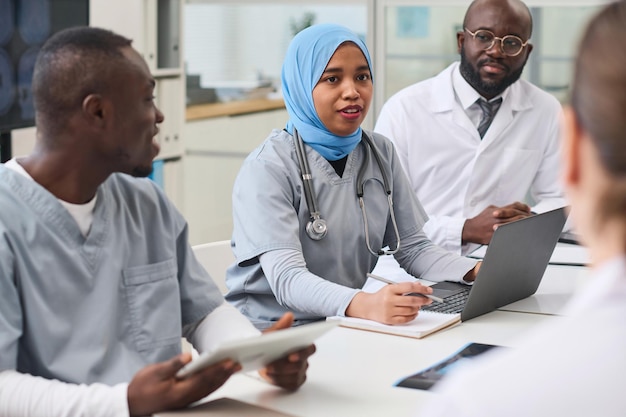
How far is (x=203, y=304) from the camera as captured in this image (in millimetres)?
1585

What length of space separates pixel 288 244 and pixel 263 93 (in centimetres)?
270

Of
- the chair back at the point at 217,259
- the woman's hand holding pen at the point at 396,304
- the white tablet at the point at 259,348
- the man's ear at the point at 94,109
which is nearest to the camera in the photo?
the white tablet at the point at 259,348

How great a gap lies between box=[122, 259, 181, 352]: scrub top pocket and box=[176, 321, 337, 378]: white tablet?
0.24 metres

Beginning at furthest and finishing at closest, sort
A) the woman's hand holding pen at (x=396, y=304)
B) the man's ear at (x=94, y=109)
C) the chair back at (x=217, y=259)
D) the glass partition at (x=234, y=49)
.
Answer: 1. the glass partition at (x=234, y=49)
2. the chair back at (x=217, y=259)
3. the woman's hand holding pen at (x=396, y=304)
4. the man's ear at (x=94, y=109)

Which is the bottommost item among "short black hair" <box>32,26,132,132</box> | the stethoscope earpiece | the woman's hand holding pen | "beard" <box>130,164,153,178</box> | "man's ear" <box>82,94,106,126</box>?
the woman's hand holding pen

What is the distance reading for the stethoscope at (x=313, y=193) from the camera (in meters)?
1.94

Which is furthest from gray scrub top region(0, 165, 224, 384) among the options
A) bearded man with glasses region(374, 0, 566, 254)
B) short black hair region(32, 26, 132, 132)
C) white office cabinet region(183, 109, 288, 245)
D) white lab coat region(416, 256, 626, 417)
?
white office cabinet region(183, 109, 288, 245)

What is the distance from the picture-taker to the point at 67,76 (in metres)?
1.38

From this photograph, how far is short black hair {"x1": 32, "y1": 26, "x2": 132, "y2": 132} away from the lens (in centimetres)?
138

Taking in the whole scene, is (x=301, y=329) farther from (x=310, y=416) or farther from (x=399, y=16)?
(x=399, y=16)

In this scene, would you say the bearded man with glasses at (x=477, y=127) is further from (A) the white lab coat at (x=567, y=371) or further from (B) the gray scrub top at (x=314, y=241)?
(A) the white lab coat at (x=567, y=371)

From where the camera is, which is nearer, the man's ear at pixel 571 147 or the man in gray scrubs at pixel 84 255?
the man's ear at pixel 571 147

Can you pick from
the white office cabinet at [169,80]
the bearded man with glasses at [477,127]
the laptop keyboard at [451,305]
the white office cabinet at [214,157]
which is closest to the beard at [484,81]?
the bearded man with glasses at [477,127]

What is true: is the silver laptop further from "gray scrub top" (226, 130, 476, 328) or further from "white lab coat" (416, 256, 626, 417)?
"white lab coat" (416, 256, 626, 417)
